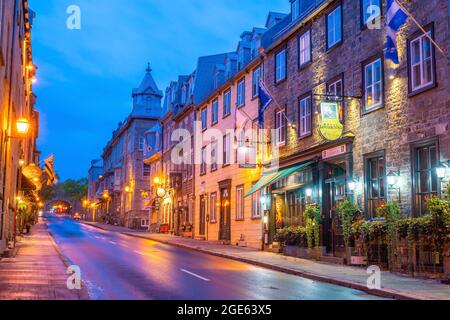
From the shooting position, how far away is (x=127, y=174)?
71.8 metres

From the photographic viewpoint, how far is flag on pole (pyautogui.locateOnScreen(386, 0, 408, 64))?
1566 cm

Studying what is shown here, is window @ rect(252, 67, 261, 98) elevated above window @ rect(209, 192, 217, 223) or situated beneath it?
elevated above

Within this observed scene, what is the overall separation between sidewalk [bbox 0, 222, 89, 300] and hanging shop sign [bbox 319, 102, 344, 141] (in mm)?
9576

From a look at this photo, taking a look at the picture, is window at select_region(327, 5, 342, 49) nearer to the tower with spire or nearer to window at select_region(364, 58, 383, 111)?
window at select_region(364, 58, 383, 111)

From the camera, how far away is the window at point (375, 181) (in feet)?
59.9

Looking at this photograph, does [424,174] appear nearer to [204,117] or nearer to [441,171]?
[441,171]

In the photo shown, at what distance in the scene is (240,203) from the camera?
103 ft

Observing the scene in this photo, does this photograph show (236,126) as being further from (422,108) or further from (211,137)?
(422,108)

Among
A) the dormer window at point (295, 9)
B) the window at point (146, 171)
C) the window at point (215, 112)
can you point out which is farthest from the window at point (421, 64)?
the window at point (146, 171)

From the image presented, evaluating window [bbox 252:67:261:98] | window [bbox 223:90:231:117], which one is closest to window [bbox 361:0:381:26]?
window [bbox 252:67:261:98]

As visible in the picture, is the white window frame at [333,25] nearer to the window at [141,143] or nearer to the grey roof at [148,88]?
the window at [141,143]

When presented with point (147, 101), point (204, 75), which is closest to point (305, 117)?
point (204, 75)
